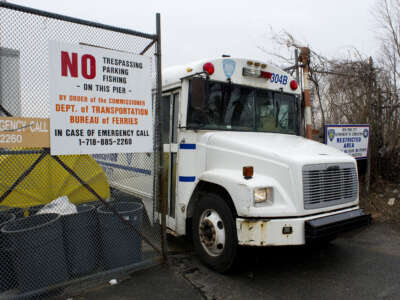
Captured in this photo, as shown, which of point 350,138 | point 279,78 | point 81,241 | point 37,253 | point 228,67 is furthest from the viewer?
point 350,138

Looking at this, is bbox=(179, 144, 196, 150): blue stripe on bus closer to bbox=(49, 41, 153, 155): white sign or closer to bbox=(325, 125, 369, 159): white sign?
bbox=(49, 41, 153, 155): white sign

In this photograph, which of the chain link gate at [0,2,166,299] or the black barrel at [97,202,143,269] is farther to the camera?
the black barrel at [97,202,143,269]

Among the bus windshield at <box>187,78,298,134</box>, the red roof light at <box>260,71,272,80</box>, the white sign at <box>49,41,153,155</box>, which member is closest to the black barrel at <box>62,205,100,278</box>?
the white sign at <box>49,41,153,155</box>

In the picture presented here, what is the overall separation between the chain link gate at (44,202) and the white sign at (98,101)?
0.37ft

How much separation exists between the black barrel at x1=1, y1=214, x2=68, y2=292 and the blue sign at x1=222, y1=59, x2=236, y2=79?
2846 mm

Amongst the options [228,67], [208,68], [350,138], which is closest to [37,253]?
[208,68]

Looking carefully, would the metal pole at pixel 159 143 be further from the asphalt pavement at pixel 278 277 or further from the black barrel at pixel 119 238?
the asphalt pavement at pixel 278 277

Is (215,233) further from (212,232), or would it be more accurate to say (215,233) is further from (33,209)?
(33,209)

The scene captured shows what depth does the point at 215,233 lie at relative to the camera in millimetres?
3607

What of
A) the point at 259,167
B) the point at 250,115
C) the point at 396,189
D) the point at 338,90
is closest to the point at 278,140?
the point at 250,115

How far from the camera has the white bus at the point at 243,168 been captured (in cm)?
319

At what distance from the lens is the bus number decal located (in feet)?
15.4

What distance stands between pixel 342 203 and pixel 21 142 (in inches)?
144

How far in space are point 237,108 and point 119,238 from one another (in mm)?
2416
